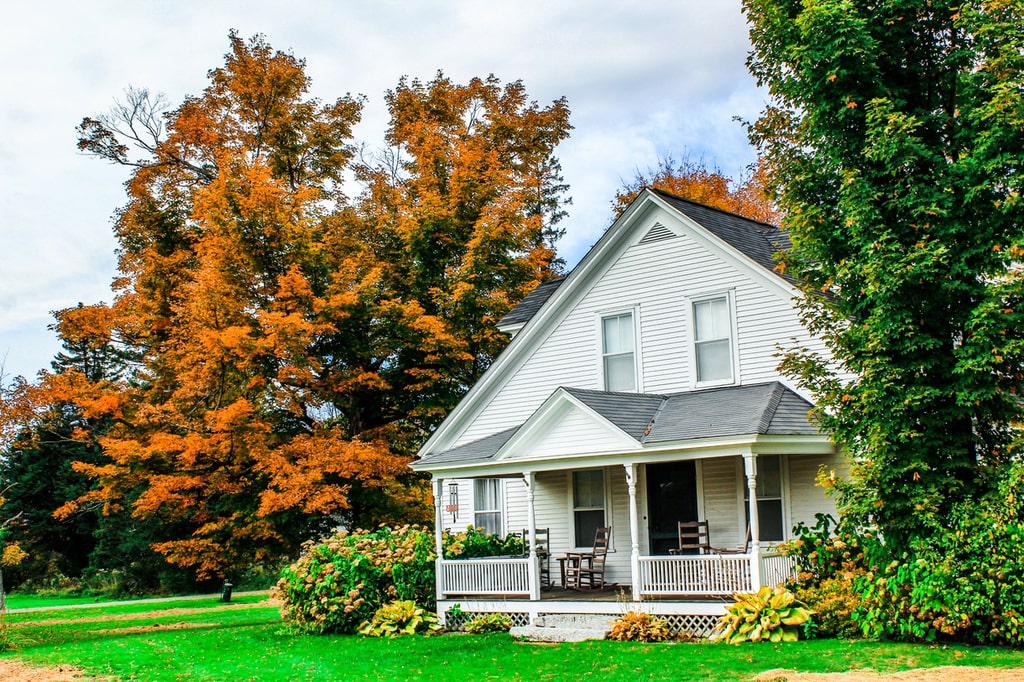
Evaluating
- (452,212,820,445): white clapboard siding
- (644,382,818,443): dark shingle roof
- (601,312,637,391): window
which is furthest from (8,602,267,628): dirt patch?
(644,382,818,443): dark shingle roof

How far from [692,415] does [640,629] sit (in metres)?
3.74

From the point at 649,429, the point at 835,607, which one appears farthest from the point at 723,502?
the point at 835,607

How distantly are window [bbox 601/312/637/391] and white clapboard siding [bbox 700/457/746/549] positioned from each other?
2477mm

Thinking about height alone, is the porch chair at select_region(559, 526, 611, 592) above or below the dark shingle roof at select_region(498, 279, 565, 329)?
below

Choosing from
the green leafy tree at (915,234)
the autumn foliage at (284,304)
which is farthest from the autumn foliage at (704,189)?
the green leafy tree at (915,234)

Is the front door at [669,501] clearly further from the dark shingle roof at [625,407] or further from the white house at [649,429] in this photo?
the dark shingle roof at [625,407]

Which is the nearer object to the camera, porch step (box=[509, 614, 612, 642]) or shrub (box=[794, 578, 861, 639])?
shrub (box=[794, 578, 861, 639])

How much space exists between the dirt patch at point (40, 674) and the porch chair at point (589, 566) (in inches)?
322

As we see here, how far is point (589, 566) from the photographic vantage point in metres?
18.1

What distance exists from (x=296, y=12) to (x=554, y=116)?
46.7 ft

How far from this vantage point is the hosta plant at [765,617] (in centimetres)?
1323

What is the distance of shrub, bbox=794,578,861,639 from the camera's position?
510 inches

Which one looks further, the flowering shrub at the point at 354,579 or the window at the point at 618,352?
the window at the point at 618,352

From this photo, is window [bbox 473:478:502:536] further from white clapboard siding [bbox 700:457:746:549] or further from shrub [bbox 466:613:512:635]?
Answer: white clapboard siding [bbox 700:457:746:549]
